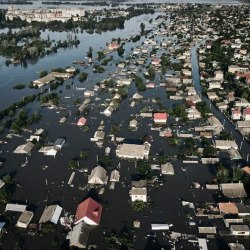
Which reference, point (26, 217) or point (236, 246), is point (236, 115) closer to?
point (236, 246)

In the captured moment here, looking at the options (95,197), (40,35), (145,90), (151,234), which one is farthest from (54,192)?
(40,35)

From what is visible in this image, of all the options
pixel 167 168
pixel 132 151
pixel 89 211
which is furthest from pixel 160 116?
pixel 89 211

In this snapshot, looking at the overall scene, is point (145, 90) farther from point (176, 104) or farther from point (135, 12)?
point (135, 12)

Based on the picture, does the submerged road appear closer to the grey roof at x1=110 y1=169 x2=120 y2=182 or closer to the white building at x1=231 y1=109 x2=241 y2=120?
the white building at x1=231 y1=109 x2=241 y2=120

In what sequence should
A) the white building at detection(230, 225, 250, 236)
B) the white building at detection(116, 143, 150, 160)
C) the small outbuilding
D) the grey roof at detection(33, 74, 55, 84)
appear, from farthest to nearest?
the grey roof at detection(33, 74, 55, 84) < the white building at detection(116, 143, 150, 160) < the small outbuilding < the white building at detection(230, 225, 250, 236)

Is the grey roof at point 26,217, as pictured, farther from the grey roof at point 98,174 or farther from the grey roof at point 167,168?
the grey roof at point 167,168

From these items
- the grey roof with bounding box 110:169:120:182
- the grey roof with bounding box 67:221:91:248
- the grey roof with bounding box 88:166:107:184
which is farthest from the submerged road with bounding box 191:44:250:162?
the grey roof with bounding box 67:221:91:248
